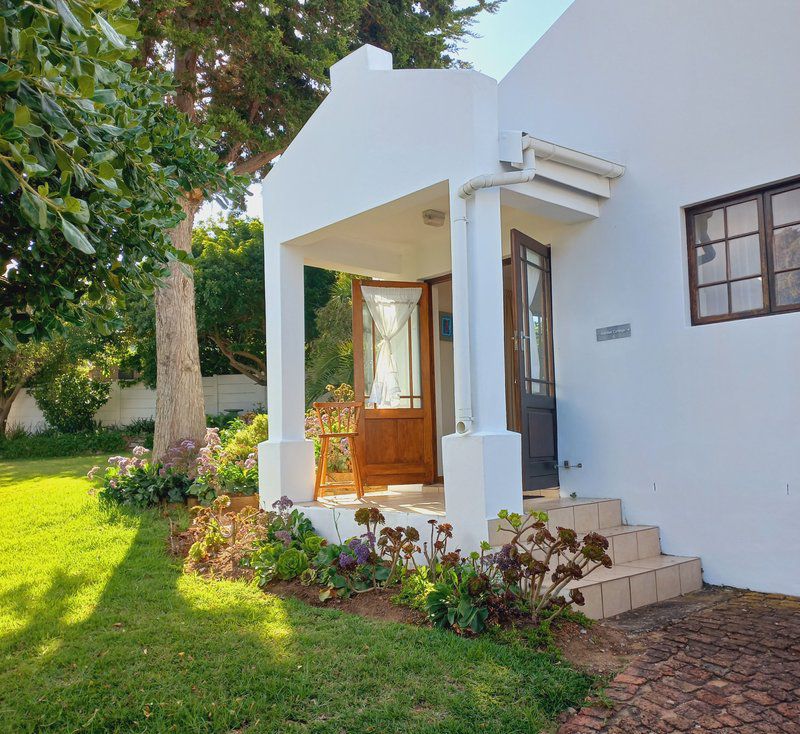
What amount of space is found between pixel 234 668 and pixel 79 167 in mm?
2709

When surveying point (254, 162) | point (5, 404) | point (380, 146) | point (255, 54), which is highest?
point (255, 54)

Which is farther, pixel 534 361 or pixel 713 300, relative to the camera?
pixel 534 361

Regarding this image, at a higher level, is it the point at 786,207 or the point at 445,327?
the point at 786,207

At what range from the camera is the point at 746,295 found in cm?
531

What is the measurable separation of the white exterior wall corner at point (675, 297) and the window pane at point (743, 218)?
165mm

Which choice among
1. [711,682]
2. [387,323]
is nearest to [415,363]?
[387,323]

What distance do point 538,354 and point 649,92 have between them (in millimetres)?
2442

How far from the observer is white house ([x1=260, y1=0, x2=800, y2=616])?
16.4 ft

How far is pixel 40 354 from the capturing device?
1780 cm

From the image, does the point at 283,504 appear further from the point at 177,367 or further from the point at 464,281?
the point at 177,367

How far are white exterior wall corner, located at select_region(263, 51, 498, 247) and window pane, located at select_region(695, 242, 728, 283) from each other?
194cm

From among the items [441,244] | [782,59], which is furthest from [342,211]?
[782,59]

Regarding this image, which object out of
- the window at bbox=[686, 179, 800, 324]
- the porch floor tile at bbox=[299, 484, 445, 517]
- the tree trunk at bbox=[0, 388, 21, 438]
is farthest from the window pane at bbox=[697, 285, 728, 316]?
the tree trunk at bbox=[0, 388, 21, 438]

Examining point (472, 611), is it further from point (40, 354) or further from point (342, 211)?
point (40, 354)
